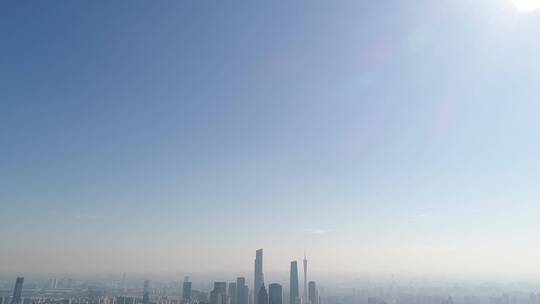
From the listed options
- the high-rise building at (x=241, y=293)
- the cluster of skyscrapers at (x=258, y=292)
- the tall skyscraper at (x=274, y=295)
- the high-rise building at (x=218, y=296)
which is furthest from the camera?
the high-rise building at (x=241, y=293)

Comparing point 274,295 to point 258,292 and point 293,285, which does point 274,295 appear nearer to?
point 258,292

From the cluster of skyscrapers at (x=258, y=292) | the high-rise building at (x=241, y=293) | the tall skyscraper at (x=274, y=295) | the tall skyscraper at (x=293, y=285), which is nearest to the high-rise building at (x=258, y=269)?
the cluster of skyscrapers at (x=258, y=292)

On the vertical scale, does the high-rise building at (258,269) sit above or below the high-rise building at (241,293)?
above

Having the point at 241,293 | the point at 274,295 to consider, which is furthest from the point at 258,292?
the point at 274,295

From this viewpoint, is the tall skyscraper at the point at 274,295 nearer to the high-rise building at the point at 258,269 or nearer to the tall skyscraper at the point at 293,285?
the tall skyscraper at the point at 293,285

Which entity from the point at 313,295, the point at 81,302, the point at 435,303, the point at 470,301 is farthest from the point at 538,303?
the point at 81,302

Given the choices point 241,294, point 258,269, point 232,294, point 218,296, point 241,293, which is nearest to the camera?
point 218,296

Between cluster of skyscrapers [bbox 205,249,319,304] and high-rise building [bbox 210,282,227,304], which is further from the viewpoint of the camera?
high-rise building [bbox 210,282,227,304]

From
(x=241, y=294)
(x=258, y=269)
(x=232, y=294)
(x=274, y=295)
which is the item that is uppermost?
(x=258, y=269)

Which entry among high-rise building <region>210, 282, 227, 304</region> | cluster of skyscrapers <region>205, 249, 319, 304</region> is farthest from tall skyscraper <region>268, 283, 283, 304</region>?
high-rise building <region>210, 282, 227, 304</region>

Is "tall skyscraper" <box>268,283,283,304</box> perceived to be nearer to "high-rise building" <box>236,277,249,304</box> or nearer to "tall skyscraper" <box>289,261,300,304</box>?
"high-rise building" <box>236,277,249,304</box>

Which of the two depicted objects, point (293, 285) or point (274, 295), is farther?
point (293, 285)
